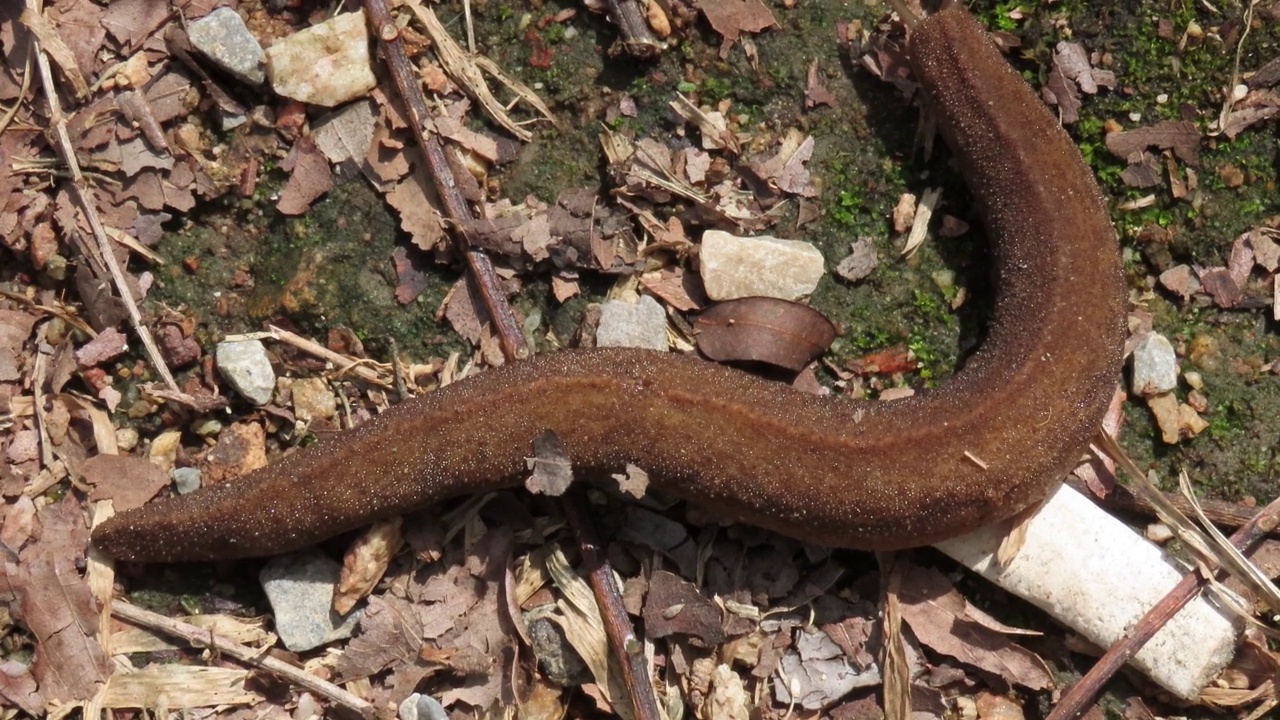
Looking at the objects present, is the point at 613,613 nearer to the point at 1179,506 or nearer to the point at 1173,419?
the point at 1179,506

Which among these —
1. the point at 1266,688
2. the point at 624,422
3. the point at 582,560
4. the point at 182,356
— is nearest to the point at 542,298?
the point at 624,422

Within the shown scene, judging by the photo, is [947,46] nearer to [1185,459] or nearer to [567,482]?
[1185,459]

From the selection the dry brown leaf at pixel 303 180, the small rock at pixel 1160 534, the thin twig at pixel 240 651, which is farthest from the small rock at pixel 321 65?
the small rock at pixel 1160 534

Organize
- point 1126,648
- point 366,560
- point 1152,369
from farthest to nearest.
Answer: point 1152,369 → point 366,560 → point 1126,648

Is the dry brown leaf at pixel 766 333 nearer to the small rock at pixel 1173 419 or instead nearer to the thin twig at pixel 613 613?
the thin twig at pixel 613 613

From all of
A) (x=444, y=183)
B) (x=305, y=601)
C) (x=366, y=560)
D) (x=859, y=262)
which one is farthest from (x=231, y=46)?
(x=859, y=262)

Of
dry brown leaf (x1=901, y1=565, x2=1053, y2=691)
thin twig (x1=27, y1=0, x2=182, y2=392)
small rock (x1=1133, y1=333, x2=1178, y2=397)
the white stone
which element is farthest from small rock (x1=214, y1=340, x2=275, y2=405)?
small rock (x1=1133, y1=333, x2=1178, y2=397)
